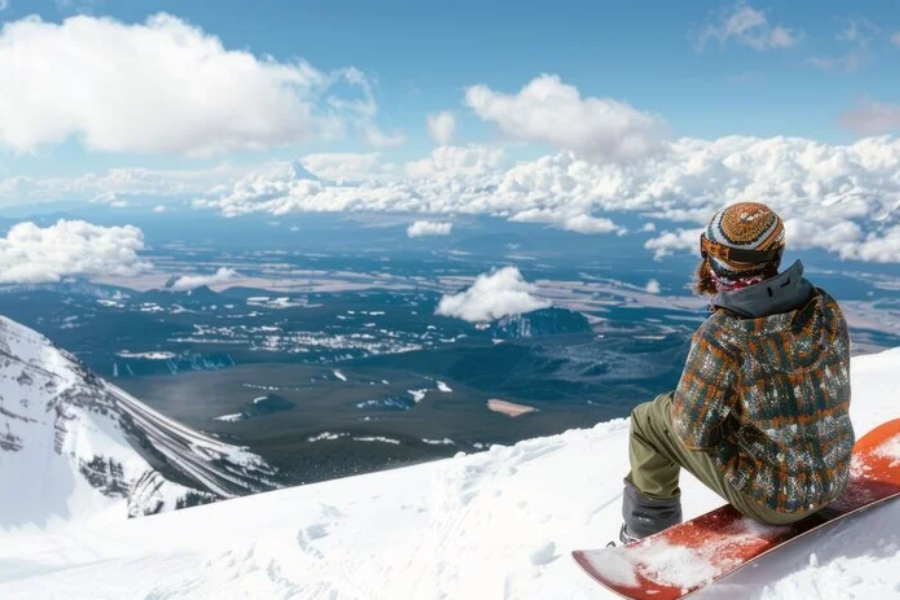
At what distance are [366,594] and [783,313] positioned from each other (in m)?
7.72

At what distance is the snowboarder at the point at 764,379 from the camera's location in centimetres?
427

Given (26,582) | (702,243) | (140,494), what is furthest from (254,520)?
(140,494)

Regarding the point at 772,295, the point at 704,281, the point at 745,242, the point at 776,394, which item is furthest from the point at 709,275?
the point at 776,394

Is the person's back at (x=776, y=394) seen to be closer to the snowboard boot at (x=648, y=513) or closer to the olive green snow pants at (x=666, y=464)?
the olive green snow pants at (x=666, y=464)

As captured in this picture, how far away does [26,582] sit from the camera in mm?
17047

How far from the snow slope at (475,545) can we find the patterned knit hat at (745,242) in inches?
104

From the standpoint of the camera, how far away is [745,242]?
433 cm

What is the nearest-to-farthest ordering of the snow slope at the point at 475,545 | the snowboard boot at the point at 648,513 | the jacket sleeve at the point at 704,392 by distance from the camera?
the jacket sleeve at the point at 704,392 < the snow slope at the point at 475,545 < the snowboard boot at the point at 648,513

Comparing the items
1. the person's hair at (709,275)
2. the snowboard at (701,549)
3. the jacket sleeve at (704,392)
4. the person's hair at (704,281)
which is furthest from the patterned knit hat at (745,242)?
the snowboard at (701,549)

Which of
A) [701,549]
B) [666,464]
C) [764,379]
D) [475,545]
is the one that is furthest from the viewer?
[475,545]

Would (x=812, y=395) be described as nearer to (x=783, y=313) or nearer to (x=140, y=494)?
(x=783, y=313)

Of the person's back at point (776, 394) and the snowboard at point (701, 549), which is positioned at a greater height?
the person's back at point (776, 394)

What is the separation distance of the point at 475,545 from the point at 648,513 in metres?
3.55

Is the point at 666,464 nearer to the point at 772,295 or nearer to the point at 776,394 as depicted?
the point at 776,394
